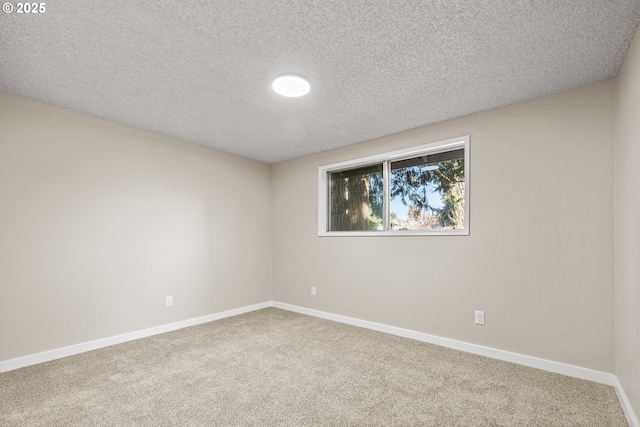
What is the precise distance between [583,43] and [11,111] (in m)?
4.24

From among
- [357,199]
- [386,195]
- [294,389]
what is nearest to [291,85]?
[386,195]

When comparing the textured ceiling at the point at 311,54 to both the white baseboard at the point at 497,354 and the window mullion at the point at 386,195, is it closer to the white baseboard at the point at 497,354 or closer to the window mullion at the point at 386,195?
the window mullion at the point at 386,195

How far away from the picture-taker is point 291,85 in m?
2.37

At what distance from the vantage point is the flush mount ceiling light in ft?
7.50

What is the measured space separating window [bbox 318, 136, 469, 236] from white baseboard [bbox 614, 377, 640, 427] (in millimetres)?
1462

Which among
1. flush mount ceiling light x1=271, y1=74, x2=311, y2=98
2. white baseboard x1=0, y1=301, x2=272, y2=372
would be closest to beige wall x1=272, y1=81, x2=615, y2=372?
flush mount ceiling light x1=271, y1=74, x2=311, y2=98

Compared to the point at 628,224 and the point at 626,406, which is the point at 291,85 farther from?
the point at 626,406

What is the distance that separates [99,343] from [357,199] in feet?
10.5

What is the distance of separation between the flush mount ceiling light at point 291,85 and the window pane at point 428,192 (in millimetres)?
1636

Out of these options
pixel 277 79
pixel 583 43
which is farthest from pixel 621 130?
pixel 277 79

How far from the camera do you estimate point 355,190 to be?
4105mm

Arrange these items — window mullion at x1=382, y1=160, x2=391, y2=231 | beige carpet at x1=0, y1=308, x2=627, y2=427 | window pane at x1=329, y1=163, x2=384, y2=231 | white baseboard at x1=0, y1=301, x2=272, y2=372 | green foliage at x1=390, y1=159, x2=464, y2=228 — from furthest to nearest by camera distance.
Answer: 1. window pane at x1=329, y1=163, x2=384, y2=231
2. window mullion at x1=382, y1=160, x2=391, y2=231
3. green foliage at x1=390, y1=159, x2=464, y2=228
4. white baseboard at x1=0, y1=301, x2=272, y2=372
5. beige carpet at x1=0, y1=308, x2=627, y2=427

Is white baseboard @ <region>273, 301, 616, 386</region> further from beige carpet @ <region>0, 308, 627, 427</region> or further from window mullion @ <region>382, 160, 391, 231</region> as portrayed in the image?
window mullion @ <region>382, 160, 391, 231</region>

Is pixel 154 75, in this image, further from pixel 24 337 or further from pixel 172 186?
pixel 24 337
